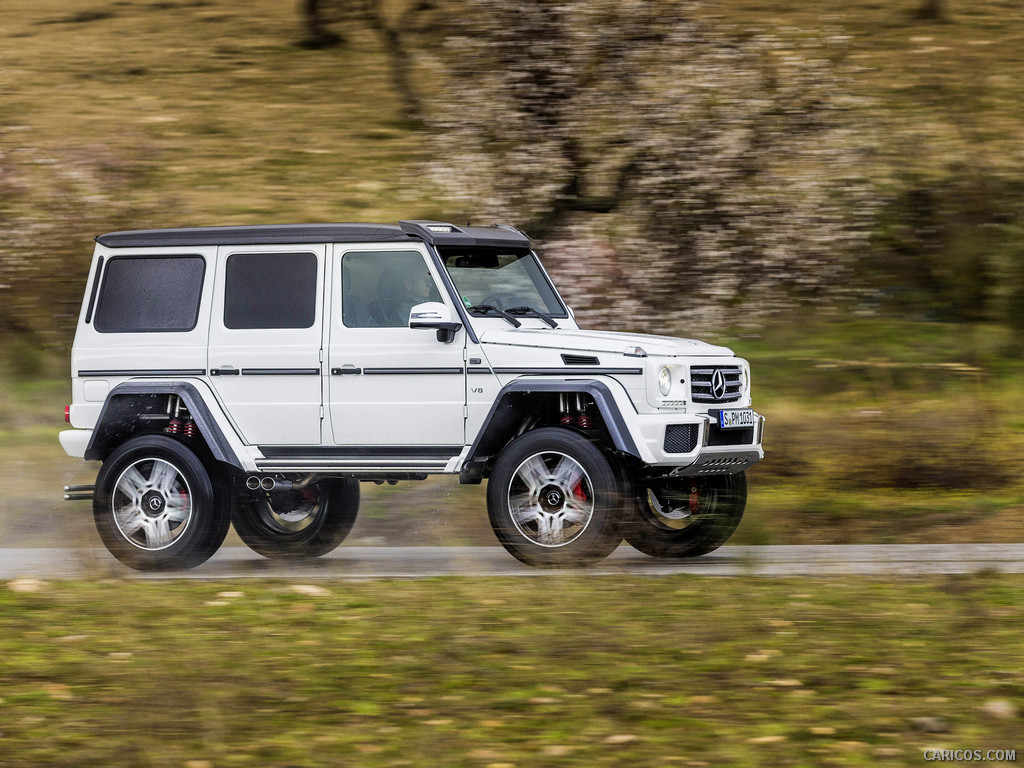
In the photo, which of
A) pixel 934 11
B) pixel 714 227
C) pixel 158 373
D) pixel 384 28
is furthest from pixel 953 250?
pixel 934 11

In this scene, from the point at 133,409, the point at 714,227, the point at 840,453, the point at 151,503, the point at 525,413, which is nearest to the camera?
the point at 525,413

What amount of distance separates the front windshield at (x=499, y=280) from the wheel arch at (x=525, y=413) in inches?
26.9

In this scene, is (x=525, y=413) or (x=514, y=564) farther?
(x=514, y=564)

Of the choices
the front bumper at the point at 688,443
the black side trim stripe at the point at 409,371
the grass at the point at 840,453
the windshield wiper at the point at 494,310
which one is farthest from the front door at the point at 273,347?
the front bumper at the point at 688,443

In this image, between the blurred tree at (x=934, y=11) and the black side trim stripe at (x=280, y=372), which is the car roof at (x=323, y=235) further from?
the blurred tree at (x=934, y=11)

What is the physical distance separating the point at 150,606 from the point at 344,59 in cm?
2254

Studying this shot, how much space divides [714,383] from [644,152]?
7701 millimetres

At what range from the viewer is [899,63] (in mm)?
26750

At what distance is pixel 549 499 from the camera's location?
9.38 meters

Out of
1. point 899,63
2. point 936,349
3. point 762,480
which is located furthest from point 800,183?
point 899,63

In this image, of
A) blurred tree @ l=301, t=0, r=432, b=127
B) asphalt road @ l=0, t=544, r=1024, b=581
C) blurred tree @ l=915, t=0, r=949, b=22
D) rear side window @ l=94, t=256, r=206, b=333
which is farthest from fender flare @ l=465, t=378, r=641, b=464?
blurred tree @ l=915, t=0, r=949, b=22

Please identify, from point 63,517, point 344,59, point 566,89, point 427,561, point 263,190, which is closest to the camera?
point 427,561

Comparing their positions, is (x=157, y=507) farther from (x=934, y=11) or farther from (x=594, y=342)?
(x=934, y=11)

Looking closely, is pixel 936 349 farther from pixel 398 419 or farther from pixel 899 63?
pixel 899 63
